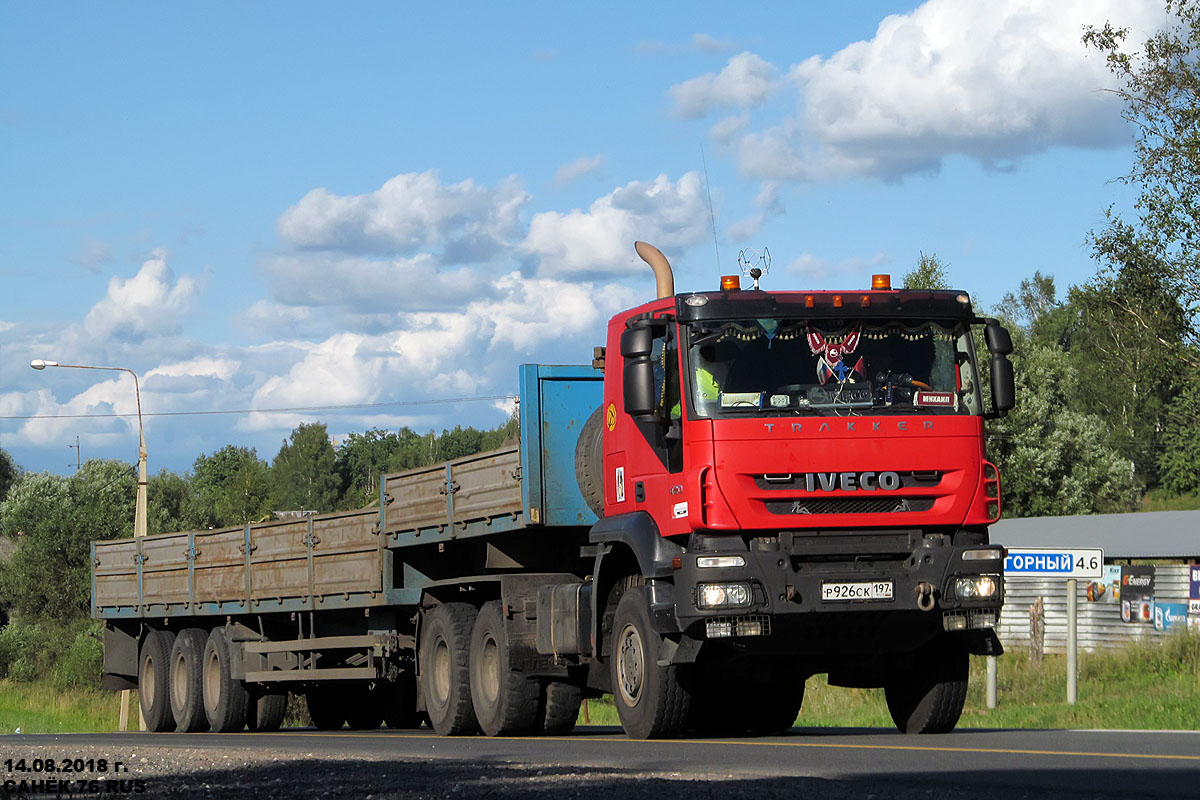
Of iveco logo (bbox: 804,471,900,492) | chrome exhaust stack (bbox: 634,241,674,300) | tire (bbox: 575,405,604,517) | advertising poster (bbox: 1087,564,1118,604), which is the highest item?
chrome exhaust stack (bbox: 634,241,674,300)

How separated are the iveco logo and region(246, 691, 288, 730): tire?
12.3m

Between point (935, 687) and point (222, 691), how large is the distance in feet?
39.8

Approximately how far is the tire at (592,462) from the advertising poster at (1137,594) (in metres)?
25.9

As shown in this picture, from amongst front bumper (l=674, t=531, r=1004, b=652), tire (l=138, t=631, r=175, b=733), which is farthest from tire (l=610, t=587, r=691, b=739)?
tire (l=138, t=631, r=175, b=733)

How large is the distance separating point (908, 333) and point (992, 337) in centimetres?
64

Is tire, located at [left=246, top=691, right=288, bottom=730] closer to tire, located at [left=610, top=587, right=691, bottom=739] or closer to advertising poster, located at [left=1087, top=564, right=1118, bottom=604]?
tire, located at [left=610, top=587, right=691, bottom=739]

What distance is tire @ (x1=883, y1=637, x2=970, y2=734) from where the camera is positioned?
44.5 ft

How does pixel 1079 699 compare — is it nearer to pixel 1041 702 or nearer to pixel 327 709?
pixel 1041 702

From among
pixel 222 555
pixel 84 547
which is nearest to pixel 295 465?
pixel 84 547

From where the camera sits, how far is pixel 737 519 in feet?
40.8

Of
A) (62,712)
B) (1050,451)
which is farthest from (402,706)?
(1050,451)

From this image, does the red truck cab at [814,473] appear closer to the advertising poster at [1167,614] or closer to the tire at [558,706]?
the tire at [558,706]

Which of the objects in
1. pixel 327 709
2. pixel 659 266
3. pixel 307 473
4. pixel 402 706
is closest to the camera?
pixel 659 266

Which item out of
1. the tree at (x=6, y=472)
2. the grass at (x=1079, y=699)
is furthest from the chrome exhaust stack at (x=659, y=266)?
the tree at (x=6, y=472)
